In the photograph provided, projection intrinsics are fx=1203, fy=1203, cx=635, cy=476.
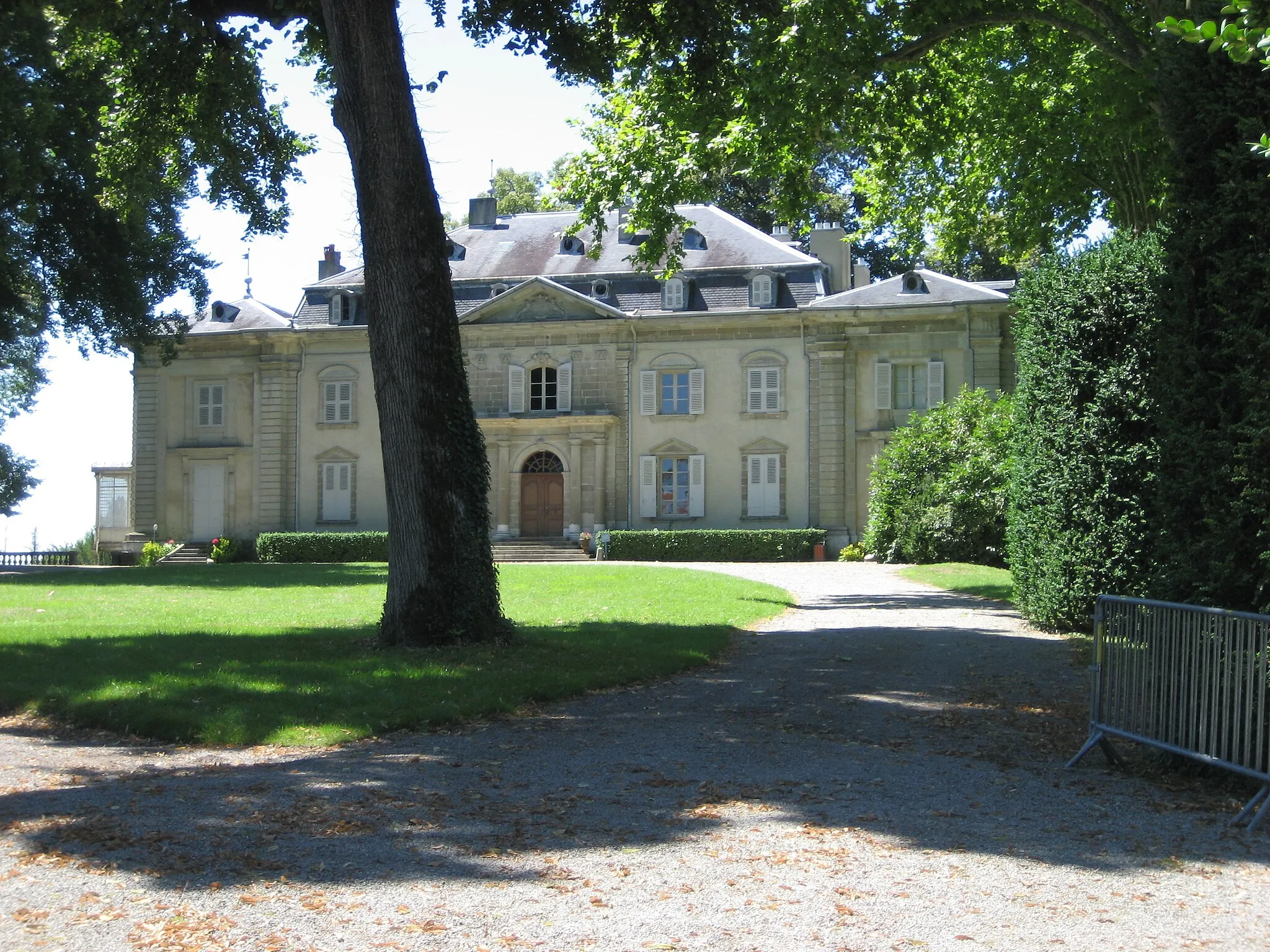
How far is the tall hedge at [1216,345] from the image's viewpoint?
624 centimetres

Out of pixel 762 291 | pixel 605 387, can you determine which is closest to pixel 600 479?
pixel 605 387

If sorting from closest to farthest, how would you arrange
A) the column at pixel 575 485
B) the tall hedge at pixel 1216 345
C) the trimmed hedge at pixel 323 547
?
the tall hedge at pixel 1216 345 → the trimmed hedge at pixel 323 547 → the column at pixel 575 485

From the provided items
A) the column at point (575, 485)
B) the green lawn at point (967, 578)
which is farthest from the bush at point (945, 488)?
the column at point (575, 485)

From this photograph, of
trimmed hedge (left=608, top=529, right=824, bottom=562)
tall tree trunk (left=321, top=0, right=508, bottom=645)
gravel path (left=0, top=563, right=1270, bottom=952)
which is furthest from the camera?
trimmed hedge (left=608, top=529, right=824, bottom=562)

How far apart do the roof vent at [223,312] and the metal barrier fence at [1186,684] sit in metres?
35.2

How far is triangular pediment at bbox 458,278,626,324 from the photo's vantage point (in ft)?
113

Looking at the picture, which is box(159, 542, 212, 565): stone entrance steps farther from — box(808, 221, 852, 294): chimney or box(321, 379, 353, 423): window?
box(808, 221, 852, 294): chimney

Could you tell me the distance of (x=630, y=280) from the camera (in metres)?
35.5

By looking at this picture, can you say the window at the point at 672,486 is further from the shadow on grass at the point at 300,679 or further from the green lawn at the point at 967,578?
the shadow on grass at the point at 300,679

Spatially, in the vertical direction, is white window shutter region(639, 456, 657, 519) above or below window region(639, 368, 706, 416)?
below

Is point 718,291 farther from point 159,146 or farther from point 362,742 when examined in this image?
point 362,742

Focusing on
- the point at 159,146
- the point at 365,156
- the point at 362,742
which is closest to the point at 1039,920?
the point at 362,742

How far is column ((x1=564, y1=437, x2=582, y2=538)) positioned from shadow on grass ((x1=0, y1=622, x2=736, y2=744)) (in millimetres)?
22473

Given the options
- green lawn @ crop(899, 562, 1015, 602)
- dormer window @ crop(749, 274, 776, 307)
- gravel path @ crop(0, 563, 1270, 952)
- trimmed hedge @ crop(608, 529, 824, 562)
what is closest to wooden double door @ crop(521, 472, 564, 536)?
trimmed hedge @ crop(608, 529, 824, 562)
